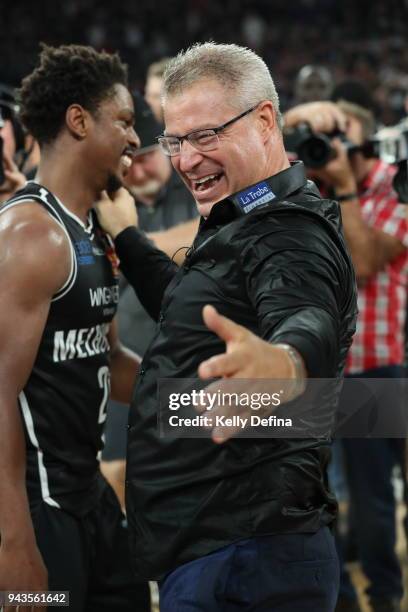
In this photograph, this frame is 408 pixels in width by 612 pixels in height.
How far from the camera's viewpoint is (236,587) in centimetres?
192

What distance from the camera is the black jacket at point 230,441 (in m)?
1.82

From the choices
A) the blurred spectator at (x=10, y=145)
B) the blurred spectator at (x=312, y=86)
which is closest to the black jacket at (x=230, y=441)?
the blurred spectator at (x=10, y=145)

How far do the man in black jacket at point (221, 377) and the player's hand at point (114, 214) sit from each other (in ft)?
1.92

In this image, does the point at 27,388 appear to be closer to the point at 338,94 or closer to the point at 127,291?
the point at 127,291


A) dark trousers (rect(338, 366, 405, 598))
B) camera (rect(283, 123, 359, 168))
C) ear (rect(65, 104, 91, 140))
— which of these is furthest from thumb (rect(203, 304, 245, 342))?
dark trousers (rect(338, 366, 405, 598))

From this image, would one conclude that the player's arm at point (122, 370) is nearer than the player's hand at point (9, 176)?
Yes

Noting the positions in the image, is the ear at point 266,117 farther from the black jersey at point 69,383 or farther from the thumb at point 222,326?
the thumb at point 222,326

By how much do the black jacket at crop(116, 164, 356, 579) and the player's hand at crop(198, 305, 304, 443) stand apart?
300mm

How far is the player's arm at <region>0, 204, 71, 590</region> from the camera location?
2.14 meters

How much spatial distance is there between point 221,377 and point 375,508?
2.35 m

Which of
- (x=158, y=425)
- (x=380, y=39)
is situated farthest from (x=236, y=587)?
(x=380, y=39)

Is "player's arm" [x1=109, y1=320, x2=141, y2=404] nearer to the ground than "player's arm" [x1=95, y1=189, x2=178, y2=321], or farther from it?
nearer to the ground

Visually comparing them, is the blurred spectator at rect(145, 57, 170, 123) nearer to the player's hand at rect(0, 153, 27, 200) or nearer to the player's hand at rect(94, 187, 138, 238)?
the player's hand at rect(0, 153, 27, 200)

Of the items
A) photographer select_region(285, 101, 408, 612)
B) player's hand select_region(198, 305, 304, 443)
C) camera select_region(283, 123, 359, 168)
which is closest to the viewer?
player's hand select_region(198, 305, 304, 443)
